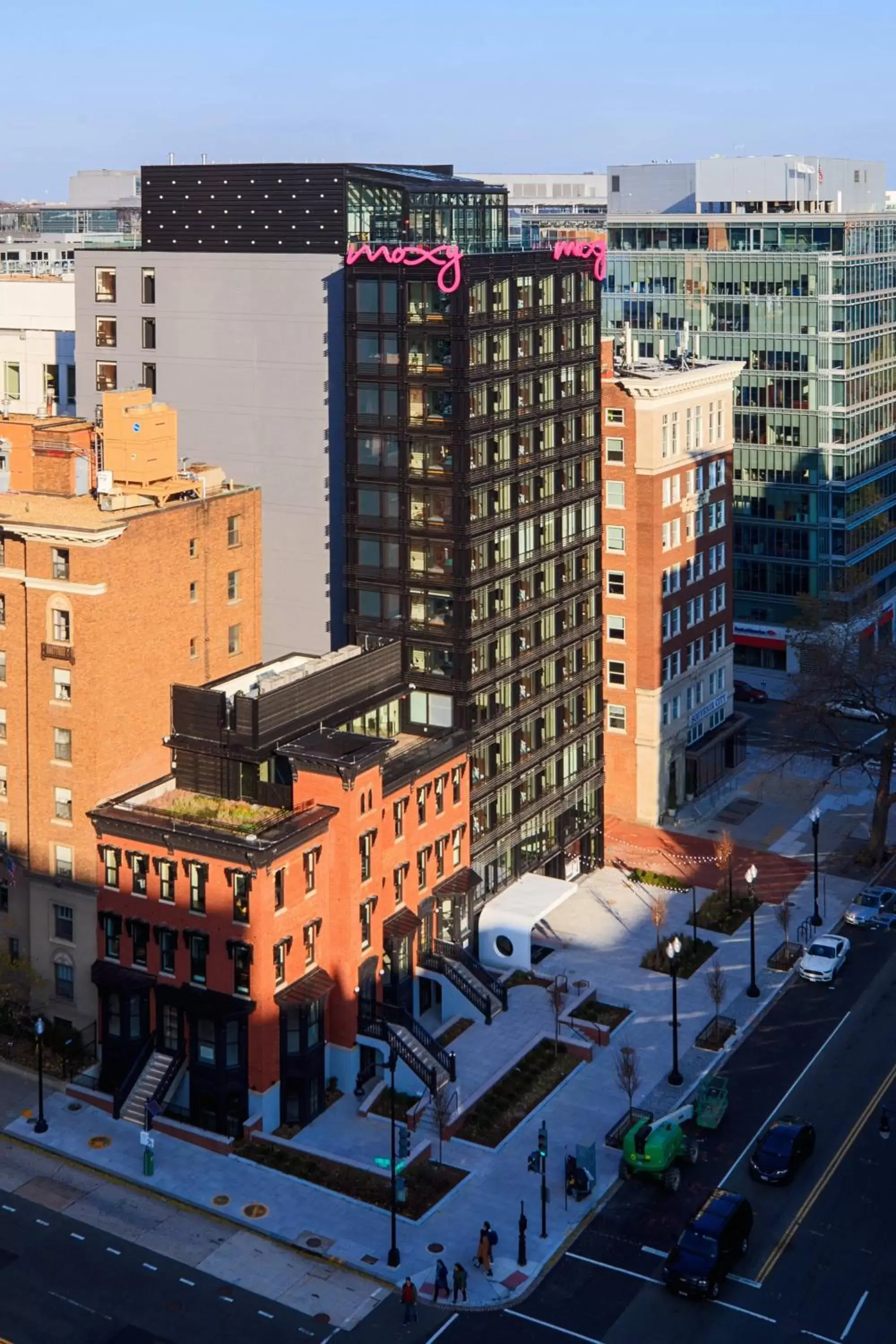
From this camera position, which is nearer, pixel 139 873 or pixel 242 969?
pixel 242 969

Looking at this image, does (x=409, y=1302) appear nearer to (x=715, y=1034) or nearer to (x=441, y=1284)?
(x=441, y=1284)

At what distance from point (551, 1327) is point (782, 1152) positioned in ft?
42.5

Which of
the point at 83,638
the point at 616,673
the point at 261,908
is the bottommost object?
the point at 261,908

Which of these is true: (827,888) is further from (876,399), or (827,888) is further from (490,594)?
(876,399)

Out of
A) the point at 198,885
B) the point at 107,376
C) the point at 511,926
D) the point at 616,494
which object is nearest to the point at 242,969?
the point at 198,885

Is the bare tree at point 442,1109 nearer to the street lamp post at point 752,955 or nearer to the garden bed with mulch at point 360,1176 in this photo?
the garden bed with mulch at point 360,1176

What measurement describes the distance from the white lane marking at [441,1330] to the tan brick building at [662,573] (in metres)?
49.5

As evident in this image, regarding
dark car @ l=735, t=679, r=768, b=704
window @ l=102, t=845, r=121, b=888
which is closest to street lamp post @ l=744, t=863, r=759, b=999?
window @ l=102, t=845, r=121, b=888

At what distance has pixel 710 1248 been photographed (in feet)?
202

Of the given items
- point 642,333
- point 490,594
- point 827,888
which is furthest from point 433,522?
point 642,333

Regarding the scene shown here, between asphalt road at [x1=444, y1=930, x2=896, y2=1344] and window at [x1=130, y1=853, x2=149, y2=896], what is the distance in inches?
749

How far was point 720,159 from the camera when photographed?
460 ft

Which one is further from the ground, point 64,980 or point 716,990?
point 64,980

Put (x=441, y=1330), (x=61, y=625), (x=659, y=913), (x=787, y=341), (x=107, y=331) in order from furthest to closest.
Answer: (x=787, y=341), (x=107, y=331), (x=659, y=913), (x=61, y=625), (x=441, y=1330)
